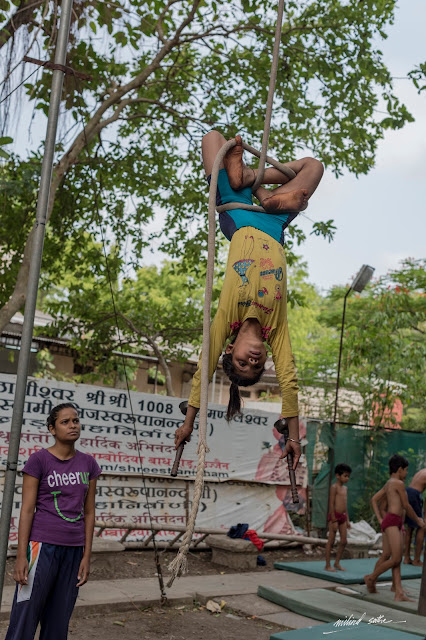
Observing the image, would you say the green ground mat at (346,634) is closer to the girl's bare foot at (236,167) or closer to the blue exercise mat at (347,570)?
the blue exercise mat at (347,570)

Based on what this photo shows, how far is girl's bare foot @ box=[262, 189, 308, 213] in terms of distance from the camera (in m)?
3.51

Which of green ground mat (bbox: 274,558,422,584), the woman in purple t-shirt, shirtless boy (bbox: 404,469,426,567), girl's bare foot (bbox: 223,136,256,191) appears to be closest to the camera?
girl's bare foot (bbox: 223,136,256,191)

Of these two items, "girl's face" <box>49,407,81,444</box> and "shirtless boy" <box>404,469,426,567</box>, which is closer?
"girl's face" <box>49,407,81,444</box>

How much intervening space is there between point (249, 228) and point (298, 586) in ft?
19.3

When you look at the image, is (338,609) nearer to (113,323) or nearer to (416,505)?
(416,505)

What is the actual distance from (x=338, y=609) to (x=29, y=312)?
4606 mm

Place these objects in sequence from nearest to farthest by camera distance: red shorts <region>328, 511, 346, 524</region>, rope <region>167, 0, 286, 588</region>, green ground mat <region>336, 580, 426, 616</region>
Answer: rope <region>167, 0, 286, 588</region> < green ground mat <region>336, 580, 426, 616</region> < red shorts <region>328, 511, 346, 524</region>

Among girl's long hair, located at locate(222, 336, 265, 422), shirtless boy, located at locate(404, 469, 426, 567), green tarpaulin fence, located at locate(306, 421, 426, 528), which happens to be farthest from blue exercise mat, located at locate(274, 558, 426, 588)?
girl's long hair, located at locate(222, 336, 265, 422)

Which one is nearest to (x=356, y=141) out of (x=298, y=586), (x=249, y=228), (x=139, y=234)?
(x=139, y=234)

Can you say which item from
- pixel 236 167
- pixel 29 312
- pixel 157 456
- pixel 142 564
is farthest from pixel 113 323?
pixel 236 167

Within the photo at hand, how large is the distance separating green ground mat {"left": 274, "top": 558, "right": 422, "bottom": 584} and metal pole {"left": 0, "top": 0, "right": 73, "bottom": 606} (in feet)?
17.8

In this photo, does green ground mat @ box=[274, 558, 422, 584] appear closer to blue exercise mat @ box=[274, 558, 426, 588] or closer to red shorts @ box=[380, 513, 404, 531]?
blue exercise mat @ box=[274, 558, 426, 588]

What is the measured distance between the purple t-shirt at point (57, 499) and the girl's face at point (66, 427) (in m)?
0.12

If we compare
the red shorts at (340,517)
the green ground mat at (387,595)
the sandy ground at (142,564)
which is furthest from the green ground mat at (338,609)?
the sandy ground at (142,564)
